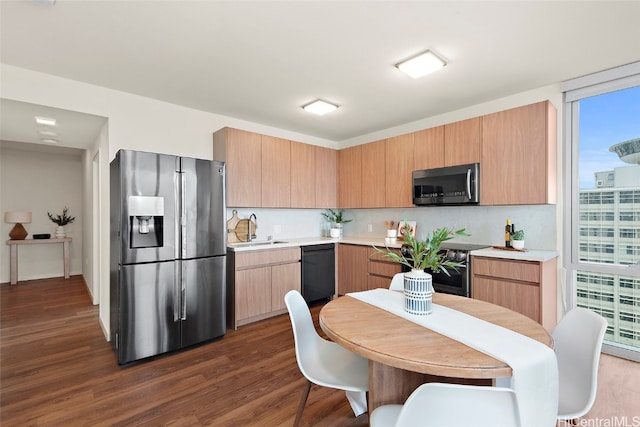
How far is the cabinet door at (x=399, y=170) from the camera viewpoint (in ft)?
12.5

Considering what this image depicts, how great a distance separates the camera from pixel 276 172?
3980mm

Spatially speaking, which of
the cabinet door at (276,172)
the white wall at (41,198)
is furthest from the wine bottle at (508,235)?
the white wall at (41,198)

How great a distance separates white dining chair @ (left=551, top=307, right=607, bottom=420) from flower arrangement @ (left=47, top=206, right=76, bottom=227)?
7699mm

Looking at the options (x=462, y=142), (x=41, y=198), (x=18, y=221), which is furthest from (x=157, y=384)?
(x=41, y=198)

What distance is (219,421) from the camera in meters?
1.83

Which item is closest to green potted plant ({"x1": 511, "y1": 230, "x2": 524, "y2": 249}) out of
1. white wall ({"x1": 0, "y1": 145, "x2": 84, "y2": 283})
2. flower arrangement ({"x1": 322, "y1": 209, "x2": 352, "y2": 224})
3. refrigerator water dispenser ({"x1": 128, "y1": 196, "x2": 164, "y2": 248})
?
flower arrangement ({"x1": 322, "y1": 209, "x2": 352, "y2": 224})

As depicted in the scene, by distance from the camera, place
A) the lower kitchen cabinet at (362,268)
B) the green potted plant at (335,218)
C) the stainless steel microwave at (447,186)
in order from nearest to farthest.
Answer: the stainless steel microwave at (447,186)
the lower kitchen cabinet at (362,268)
the green potted plant at (335,218)

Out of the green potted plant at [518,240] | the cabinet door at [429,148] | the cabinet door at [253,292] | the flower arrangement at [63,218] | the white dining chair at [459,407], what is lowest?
the cabinet door at [253,292]

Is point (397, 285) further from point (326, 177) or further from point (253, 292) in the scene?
point (326, 177)

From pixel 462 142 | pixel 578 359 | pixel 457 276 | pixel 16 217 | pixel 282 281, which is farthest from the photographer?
pixel 16 217

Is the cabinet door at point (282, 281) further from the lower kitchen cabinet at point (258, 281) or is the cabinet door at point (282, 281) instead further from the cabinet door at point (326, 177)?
the cabinet door at point (326, 177)

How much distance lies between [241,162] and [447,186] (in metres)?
2.48

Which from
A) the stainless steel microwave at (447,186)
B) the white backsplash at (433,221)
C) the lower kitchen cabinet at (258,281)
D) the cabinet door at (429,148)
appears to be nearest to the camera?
the white backsplash at (433,221)

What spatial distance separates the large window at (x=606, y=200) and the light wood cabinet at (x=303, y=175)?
299 cm
